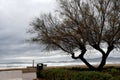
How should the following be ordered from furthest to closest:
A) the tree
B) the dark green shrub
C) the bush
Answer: the tree
the bush
the dark green shrub

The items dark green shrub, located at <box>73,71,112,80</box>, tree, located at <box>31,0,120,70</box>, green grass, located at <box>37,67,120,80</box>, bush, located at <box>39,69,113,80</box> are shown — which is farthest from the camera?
tree, located at <box>31,0,120,70</box>

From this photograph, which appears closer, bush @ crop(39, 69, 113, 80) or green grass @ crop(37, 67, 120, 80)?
green grass @ crop(37, 67, 120, 80)

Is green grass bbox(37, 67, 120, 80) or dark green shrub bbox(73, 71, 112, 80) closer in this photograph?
dark green shrub bbox(73, 71, 112, 80)

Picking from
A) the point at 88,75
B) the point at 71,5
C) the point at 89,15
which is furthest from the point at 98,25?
the point at 88,75

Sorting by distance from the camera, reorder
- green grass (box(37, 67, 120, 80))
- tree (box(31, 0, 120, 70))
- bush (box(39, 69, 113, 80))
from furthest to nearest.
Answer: tree (box(31, 0, 120, 70)), bush (box(39, 69, 113, 80)), green grass (box(37, 67, 120, 80))

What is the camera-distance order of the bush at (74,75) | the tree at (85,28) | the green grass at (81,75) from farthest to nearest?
the tree at (85,28), the bush at (74,75), the green grass at (81,75)

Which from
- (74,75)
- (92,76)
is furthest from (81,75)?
(92,76)

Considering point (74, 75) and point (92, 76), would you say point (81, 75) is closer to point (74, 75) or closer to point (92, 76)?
point (74, 75)

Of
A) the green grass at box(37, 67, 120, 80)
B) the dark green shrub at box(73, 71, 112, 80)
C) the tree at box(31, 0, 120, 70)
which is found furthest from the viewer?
the tree at box(31, 0, 120, 70)

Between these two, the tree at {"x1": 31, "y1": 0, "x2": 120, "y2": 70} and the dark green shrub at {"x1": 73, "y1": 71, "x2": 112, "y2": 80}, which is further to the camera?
the tree at {"x1": 31, "y1": 0, "x2": 120, "y2": 70}

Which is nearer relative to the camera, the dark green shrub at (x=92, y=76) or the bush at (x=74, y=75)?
the dark green shrub at (x=92, y=76)

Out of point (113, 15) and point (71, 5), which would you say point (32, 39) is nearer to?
Result: point (71, 5)

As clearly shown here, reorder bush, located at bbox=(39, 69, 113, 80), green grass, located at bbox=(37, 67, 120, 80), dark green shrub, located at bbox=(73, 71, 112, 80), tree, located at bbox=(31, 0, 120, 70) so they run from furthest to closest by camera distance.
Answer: tree, located at bbox=(31, 0, 120, 70)
bush, located at bbox=(39, 69, 113, 80)
green grass, located at bbox=(37, 67, 120, 80)
dark green shrub, located at bbox=(73, 71, 112, 80)

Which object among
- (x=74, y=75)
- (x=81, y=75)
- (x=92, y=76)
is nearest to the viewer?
(x=92, y=76)
